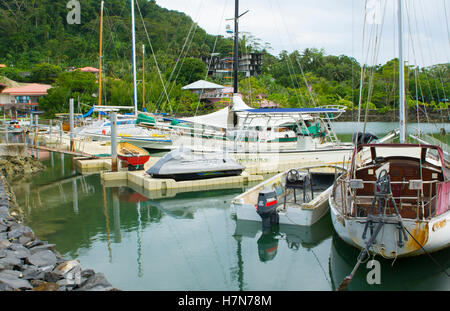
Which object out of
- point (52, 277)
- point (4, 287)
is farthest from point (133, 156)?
point (4, 287)

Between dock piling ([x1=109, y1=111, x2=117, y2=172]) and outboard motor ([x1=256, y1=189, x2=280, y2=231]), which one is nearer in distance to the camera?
outboard motor ([x1=256, y1=189, x2=280, y2=231])

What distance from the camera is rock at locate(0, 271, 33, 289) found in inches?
261

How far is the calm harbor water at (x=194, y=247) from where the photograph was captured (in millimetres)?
8492

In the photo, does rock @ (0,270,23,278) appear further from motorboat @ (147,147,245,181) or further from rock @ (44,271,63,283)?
motorboat @ (147,147,245,181)

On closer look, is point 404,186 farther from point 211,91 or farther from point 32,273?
point 211,91

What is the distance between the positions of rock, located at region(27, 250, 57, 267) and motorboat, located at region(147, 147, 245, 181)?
901 centimetres

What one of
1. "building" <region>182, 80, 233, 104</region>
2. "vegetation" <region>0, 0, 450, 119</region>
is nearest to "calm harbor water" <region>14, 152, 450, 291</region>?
"vegetation" <region>0, 0, 450, 119</region>

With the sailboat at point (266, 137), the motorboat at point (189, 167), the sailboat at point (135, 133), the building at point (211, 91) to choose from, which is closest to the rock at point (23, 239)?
the motorboat at point (189, 167)

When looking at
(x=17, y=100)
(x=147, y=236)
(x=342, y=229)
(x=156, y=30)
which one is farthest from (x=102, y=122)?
(x=156, y=30)

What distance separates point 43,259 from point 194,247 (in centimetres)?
360

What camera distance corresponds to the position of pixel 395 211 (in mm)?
8031

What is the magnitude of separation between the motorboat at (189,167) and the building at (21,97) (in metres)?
48.4
